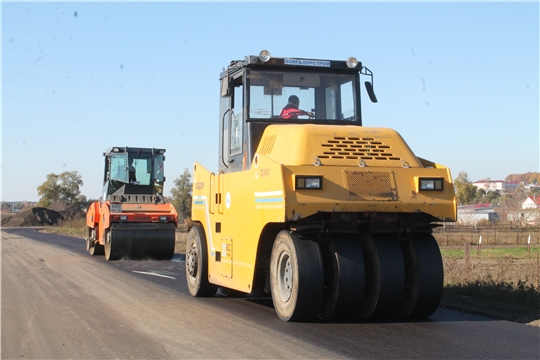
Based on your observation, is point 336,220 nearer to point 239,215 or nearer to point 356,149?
point 356,149

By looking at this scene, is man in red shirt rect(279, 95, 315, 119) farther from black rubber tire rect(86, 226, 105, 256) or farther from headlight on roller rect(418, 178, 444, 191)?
black rubber tire rect(86, 226, 105, 256)

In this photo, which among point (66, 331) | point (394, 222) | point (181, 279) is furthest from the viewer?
point (181, 279)

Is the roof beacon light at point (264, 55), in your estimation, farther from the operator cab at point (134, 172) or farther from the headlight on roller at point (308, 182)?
the operator cab at point (134, 172)

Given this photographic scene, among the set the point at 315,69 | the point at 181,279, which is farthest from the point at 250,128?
the point at 181,279

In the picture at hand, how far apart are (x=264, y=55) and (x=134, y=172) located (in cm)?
1299

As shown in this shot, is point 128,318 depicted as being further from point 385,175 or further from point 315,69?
point 315,69

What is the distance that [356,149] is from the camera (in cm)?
873

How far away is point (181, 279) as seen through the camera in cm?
1434

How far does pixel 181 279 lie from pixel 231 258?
4683mm

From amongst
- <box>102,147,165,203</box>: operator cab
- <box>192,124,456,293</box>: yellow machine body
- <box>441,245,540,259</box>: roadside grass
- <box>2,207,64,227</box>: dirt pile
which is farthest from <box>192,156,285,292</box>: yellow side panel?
<box>2,207,64,227</box>: dirt pile

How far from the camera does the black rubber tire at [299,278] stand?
8.02 meters

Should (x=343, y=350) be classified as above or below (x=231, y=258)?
below

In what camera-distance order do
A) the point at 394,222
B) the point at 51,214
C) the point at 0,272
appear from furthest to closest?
the point at 51,214
the point at 0,272
the point at 394,222

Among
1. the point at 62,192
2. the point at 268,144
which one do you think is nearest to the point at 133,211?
the point at 268,144
